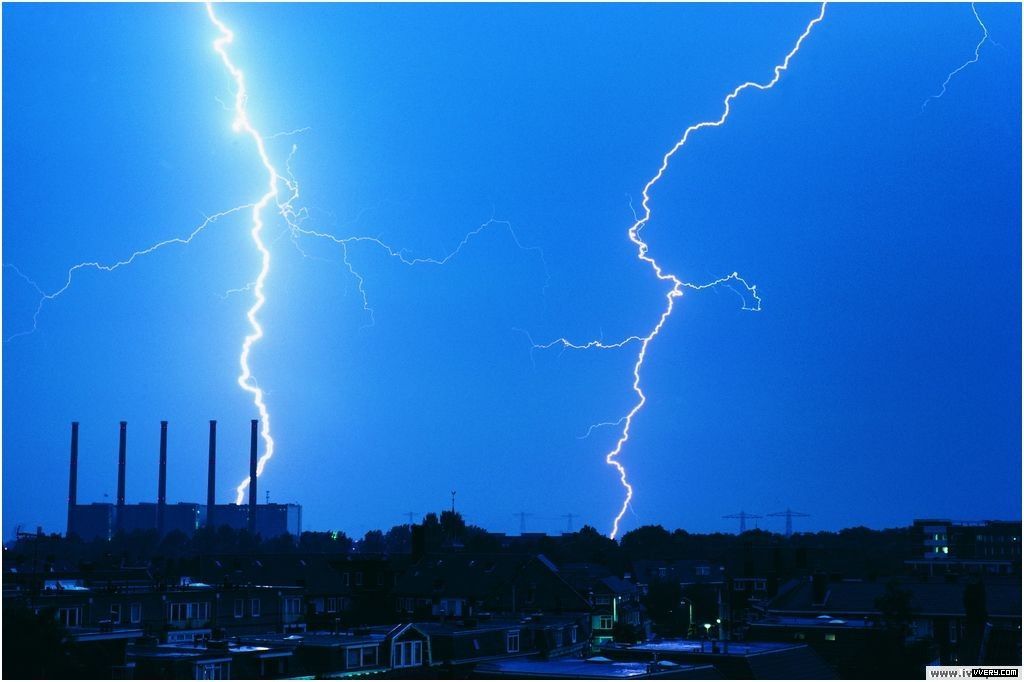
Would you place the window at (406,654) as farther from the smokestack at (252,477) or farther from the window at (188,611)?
the smokestack at (252,477)

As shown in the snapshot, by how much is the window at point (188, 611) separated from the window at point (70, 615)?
3.54 meters

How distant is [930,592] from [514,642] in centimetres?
1093

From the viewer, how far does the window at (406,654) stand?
75.1 feet

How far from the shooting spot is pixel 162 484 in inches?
3423

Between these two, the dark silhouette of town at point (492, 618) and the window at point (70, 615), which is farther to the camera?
the window at point (70, 615)

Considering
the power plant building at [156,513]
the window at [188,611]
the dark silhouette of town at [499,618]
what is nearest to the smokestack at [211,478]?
the power plant building at [156,513]

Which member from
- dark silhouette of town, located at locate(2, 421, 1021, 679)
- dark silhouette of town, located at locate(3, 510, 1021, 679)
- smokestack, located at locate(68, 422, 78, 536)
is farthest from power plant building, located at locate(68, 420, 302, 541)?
dark silhouette of town, located at locate(3, 510, 1021, 679)

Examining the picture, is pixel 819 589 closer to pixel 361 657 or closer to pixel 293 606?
pixel 293 606

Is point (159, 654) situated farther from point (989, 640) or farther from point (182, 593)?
point (989, 640)

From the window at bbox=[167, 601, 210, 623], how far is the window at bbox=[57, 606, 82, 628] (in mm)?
3539

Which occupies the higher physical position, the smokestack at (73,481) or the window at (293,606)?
the smokestack at (73,481)

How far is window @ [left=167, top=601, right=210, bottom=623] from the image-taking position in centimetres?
2850

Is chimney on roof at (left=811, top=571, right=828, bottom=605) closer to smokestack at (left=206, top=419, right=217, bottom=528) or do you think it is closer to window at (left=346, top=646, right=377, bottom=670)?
window at (left=346, top=646, right=377, bottom=670)

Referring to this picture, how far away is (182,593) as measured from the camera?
29031mm
